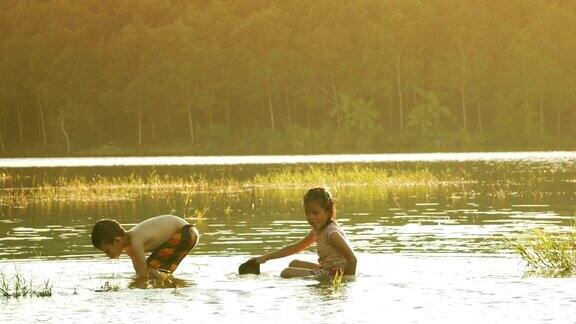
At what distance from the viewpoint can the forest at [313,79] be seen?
139 m

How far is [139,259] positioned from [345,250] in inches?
135

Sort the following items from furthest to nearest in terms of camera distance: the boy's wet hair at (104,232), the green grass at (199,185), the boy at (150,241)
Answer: the green grass at (199,185) → the boy at (150,241) → the boy's wet hair at (104,232)

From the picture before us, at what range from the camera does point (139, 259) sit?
66.6 ft

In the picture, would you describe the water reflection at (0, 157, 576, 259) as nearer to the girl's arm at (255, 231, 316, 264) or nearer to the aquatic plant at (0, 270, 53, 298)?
the girl's arm at (255, 231, 316, 264)

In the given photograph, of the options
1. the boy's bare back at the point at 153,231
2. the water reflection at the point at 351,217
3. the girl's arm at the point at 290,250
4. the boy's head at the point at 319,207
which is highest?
the boy's head at the point at 319,207

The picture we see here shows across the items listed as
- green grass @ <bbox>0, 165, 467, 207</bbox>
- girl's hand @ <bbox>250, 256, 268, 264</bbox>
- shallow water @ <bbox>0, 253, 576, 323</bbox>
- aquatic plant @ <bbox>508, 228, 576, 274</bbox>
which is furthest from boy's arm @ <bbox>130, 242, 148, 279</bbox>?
green grass @ <bbox>0, 165, 467, 207</bbox>

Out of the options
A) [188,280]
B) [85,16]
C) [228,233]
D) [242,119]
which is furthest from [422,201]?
[85,16]

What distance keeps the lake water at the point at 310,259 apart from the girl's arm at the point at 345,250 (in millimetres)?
226

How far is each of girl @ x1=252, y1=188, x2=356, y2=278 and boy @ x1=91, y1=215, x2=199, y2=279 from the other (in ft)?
4.43

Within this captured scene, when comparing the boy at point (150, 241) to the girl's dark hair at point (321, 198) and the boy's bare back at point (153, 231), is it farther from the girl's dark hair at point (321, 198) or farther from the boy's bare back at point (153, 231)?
the girl's dark hair at point (321, 198)

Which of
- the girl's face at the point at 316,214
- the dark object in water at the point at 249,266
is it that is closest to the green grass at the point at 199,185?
the dark object in water at the point at 249,266

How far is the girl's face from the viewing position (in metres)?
20.0

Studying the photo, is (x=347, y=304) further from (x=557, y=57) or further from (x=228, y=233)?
(x=557, y=57)

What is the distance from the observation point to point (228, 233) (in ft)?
105
